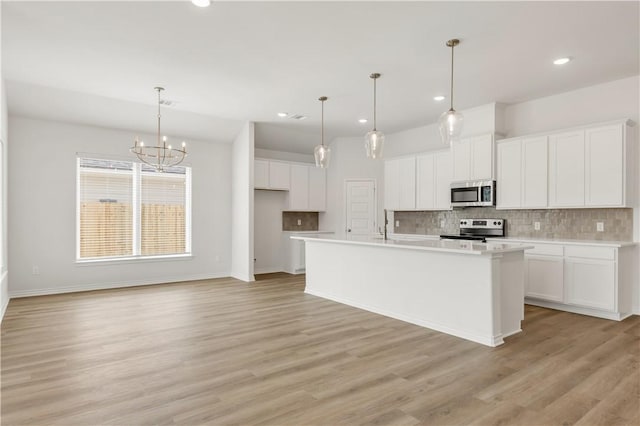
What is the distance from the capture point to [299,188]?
8492 millimetres

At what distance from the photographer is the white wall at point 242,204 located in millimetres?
7188

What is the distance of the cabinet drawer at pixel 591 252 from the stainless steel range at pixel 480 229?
121 centimetres

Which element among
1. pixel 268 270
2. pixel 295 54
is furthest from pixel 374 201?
pixel 295 54

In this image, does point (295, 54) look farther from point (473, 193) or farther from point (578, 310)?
point (578, 310)

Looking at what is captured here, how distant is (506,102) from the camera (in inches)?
233

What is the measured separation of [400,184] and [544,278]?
3.16 metres

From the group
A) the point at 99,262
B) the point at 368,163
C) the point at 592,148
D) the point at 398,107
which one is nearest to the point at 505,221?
the point at 592,148

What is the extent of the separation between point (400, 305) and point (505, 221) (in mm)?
2719

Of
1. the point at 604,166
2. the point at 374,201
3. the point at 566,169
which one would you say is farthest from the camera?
the point at 374,201

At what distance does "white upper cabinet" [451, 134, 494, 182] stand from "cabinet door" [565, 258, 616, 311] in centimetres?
182

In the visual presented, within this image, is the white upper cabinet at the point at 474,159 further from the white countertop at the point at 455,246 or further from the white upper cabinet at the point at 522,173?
the white countertop at the point at 455,246

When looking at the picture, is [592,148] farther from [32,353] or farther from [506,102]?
[32,353]

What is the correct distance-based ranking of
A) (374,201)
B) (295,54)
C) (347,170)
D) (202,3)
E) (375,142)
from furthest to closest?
(347,170) → (374,201) → (375,142) → (295,54) → (202,3)

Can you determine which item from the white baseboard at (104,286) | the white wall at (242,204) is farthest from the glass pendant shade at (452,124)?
the white baseboard at (104,286)
